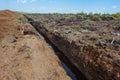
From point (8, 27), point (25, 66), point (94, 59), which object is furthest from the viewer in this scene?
point (8, 27)

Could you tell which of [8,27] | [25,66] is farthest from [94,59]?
[8,27]

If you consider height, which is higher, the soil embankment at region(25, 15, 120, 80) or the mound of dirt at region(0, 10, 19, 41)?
the soil embankment at region(25, 15, 120, 80)

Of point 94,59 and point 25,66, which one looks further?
point 94,59

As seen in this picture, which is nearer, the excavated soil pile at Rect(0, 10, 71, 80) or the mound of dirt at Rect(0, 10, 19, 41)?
the excavated soil pile at Rect(0, 10, 71, 80)

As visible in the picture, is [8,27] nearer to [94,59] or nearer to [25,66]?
[25,66]

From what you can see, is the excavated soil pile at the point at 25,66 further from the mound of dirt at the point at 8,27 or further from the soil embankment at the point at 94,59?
the mound of dirt at the point at 8,27

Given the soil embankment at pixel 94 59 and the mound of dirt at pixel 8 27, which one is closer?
the soil embankment at pixel 94 59

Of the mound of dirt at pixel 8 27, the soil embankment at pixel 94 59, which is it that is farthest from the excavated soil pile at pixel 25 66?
the mound of dirt at pixel 8 27

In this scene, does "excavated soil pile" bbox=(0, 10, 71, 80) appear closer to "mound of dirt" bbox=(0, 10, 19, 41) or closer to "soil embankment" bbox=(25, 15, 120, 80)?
"soil embankment" bbox=(25, 15, 120, 80)

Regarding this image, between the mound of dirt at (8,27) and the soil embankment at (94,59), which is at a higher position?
the soil embankment at (94,59)

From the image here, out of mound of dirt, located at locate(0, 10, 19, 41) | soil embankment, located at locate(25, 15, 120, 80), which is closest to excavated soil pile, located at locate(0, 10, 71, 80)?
soil embankment, located at locate(25, 15, 120, 80)

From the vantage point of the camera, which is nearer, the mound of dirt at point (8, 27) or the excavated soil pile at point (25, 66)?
the excavated soil pile at point (25, 66)

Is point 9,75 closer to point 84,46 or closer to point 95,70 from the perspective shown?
point 95,70

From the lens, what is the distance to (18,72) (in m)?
9.45
